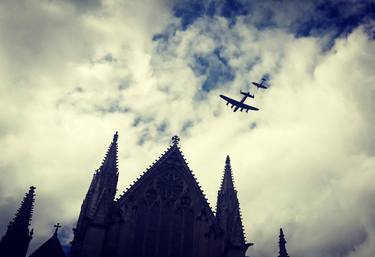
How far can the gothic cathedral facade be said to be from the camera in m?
26.2

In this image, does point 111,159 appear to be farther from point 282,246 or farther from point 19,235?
point 282,246

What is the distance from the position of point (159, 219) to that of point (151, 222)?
684 millimetres

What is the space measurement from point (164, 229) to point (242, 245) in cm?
610

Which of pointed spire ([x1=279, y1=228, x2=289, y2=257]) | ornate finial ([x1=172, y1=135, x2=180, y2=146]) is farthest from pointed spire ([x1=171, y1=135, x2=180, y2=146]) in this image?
pointed spire ([x1=279, y1=228, x2=289, y2=257])

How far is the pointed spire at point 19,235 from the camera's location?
2750 cm

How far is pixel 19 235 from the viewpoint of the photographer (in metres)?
28.4

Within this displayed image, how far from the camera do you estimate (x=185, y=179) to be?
31359 millimetres

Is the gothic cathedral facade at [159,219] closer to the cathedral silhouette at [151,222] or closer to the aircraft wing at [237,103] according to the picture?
the cathedral silhouette at [151,222]

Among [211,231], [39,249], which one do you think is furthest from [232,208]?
[39,249]

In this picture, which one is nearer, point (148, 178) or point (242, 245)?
point (242, 245)

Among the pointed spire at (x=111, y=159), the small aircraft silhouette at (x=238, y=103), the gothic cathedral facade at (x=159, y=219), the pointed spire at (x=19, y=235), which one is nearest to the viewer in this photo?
the gothic cathedral facade at (x=159, y=219)

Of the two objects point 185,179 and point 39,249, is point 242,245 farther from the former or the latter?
point 39,249

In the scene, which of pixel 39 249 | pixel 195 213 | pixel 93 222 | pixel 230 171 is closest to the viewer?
pixel 93 222

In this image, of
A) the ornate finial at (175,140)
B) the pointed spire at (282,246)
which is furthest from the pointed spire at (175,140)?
the pointed spire at (282,246)
